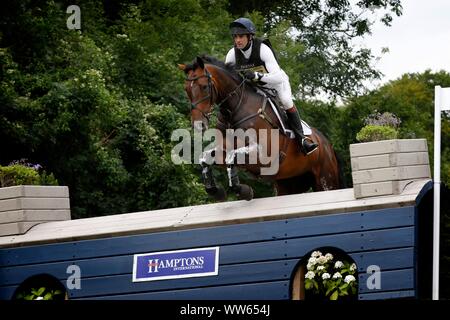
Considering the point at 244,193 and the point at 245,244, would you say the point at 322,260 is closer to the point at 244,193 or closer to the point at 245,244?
the point at 245,244

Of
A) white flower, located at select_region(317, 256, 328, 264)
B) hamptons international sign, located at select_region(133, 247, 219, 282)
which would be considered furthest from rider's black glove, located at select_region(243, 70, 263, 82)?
white flower, located at select_region(317, 256, 328, 264)

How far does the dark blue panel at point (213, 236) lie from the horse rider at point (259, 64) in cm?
211

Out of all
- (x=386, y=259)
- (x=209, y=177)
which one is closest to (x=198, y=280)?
(x=209, y=177)

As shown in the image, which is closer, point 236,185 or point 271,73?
point 236,185

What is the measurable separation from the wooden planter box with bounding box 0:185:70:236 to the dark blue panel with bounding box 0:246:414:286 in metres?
0.60

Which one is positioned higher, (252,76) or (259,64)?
(259,64)

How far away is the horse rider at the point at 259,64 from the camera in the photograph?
38.9 ft

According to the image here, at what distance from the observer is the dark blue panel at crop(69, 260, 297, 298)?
1006 cm

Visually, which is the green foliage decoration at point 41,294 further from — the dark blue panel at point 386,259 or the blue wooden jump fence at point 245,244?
the dark blue panel at point 386,259

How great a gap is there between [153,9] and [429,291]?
12.7 m

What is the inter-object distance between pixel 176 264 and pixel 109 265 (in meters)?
0.72

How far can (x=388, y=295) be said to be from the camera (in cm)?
941
